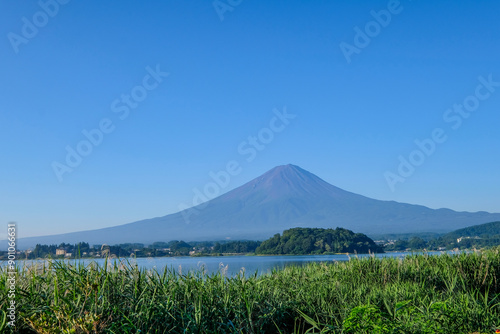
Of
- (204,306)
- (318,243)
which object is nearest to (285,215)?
(318,243)

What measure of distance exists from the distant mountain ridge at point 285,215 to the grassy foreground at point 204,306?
144342mm

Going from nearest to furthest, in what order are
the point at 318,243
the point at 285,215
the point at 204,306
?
the point at 204,306
the point at 318,243
the point at 285,215

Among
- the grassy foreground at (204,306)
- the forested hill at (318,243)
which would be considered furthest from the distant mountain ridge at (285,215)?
the grassy foreground at (204,306)

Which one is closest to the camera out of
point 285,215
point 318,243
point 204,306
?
point 204,306

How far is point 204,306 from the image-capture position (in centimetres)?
580

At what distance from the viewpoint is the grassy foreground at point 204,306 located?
4.93 m

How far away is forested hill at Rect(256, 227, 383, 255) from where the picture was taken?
3770 centimetres

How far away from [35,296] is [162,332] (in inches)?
52.4

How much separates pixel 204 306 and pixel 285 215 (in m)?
156

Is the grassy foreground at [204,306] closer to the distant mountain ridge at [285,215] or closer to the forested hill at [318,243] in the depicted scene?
the forested hill at [318,243]

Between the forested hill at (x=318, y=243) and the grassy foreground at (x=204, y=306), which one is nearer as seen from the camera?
the grassy foreground at (x=204, y=306)

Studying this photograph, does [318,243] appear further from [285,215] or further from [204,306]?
[285,215]

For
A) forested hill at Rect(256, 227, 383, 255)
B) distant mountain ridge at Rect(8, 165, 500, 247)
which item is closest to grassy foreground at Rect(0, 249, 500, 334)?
forested hill at Rect(256, 227, 383, 255)

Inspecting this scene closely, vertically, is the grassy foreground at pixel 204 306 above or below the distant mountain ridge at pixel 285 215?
below
